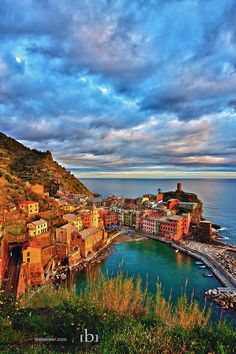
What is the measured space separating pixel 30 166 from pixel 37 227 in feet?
136

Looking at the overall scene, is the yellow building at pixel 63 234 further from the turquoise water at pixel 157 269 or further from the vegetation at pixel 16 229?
the turquoise water at pixel 157 269

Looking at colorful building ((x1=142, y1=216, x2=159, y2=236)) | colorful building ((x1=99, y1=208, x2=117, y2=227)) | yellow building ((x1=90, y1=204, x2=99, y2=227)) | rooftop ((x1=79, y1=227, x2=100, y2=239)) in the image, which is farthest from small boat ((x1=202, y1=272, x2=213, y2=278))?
colorful building ((x1=99, y1=208, x2=117, y2=227))

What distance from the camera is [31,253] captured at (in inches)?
748

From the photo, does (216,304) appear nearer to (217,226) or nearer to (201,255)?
(201,255)

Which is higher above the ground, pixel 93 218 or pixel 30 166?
pixel 30 166

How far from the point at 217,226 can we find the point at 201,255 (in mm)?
20077

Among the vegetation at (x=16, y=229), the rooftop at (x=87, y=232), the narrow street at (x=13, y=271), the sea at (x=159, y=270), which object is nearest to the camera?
the narrow street at (x=13, y=271)

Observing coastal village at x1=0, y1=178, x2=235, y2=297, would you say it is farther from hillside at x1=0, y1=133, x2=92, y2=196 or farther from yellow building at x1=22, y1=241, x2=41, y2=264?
hillside at x1=0, y1=133, x2=92, y2=196

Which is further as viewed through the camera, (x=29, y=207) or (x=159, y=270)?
(x=29, y=207)

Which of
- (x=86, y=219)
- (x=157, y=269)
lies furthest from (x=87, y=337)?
(x=86, y=219)

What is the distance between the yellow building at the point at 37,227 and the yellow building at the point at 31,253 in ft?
9.93

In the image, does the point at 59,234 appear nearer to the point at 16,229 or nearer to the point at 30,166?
the point at 16,229

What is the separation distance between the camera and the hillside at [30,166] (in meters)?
54.0

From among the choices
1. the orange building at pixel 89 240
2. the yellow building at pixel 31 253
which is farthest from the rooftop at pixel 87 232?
the yellow building at pixel 31 253
